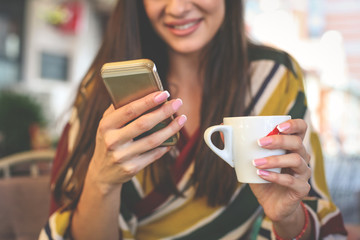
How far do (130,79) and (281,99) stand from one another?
50cm

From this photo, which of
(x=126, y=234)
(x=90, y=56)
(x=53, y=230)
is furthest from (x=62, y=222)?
(x=90, y=56)

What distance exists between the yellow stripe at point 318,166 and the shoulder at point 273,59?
0.17 meters

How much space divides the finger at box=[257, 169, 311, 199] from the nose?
470 mm

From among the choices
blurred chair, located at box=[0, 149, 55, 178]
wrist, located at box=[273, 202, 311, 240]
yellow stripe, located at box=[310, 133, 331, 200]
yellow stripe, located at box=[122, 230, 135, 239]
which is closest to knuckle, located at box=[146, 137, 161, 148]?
wrist, located at box=[273, 202, 311, 240]

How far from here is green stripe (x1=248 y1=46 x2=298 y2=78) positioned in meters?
0.94

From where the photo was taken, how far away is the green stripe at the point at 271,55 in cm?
94

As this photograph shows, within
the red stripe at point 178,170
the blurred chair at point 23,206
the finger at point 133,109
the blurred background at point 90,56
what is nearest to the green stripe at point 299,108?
the red stripe at point 178,170

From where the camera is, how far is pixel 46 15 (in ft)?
14.0

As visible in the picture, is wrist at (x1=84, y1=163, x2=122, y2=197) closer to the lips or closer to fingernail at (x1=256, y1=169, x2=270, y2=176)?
fingernail at (x1=256, y1=169, x2=270, y2=176)

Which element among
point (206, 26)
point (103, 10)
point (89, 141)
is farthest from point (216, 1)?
point (103, 10)

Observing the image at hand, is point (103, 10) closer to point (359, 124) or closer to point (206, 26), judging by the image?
point (359, 124)

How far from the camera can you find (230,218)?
858mm

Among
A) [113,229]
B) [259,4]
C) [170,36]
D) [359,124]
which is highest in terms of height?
[259,4]

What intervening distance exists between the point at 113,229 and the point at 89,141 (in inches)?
8.8
